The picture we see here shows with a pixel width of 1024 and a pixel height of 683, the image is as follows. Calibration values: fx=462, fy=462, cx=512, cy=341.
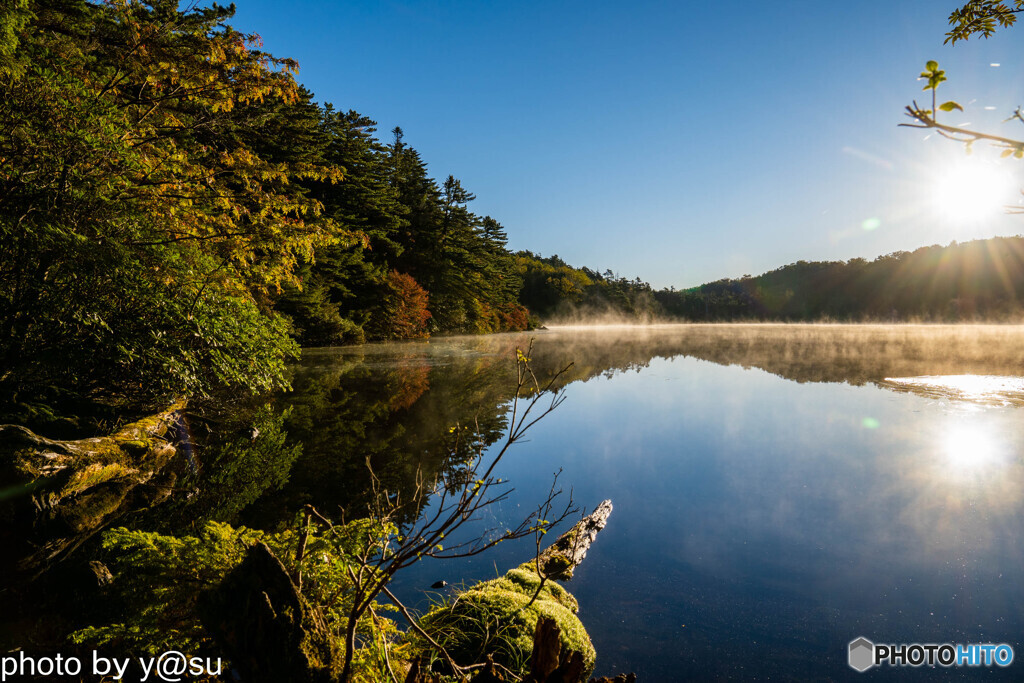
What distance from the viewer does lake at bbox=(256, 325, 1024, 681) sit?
333 centimetres

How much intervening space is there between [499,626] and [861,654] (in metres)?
2.46

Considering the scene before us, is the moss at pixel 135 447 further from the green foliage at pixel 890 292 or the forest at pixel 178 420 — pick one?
the green foliage at pixel 890 292

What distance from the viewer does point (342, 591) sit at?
2.26 metres

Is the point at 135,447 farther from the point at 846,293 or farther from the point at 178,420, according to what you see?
the point at 846,293

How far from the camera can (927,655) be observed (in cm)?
311

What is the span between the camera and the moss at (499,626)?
2.68 meters

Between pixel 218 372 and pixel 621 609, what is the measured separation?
6983 mm

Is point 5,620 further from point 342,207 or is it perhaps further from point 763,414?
point 342,207

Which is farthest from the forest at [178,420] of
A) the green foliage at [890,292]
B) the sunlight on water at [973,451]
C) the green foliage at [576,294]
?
the green foliage at [890,292]

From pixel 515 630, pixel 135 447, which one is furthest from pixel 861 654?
pixel 135 447

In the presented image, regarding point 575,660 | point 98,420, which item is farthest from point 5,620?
point 98,420

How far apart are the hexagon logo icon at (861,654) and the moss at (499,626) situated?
171 cm

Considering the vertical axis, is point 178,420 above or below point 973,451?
above

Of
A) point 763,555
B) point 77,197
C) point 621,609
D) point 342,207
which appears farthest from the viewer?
point 342,207
